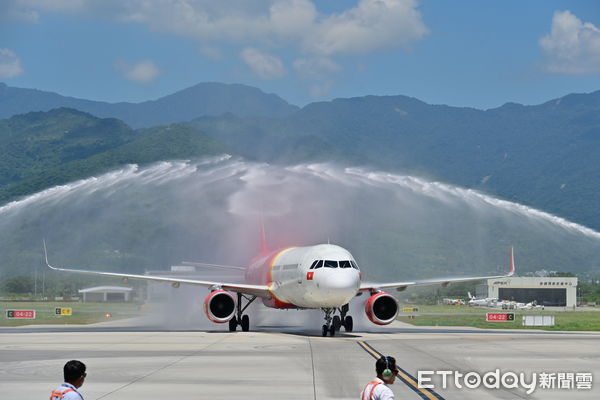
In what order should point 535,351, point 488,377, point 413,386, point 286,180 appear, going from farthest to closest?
point 286,180 < point 535,351 < point 488,377 < point 413,386

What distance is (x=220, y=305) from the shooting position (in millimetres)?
50188

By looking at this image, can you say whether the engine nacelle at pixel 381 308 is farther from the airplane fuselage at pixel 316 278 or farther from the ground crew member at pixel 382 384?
the ground crew member at pixel 382 384

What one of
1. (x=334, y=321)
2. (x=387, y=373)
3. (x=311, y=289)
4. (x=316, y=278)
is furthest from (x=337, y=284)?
(x=387, y=373)

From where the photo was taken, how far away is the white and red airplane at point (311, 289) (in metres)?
44.3

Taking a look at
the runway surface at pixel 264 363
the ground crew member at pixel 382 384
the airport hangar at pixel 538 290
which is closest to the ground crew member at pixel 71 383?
the ground crew member at pixel 382 384

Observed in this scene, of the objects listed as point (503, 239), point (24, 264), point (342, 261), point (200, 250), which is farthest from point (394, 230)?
point (342, 261)

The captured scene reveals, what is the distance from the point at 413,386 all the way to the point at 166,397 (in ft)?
20.5

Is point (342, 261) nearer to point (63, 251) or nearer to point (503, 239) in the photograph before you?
point (63, 251)

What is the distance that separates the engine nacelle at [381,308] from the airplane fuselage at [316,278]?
308 centimetres

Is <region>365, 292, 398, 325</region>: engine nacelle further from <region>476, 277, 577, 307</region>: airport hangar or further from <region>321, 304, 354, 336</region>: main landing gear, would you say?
<region>476, 277, 577, 307</region>: airport hangar

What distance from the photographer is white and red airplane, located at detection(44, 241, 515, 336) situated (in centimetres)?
4431

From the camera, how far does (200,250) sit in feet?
376

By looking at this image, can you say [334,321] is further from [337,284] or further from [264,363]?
[264,363]

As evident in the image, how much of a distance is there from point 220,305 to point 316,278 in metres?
8.13
